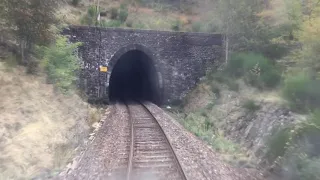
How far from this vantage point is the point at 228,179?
323 inches

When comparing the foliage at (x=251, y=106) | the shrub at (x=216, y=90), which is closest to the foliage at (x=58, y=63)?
the foliage at (x=251, y=106)

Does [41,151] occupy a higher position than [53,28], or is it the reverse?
[53,28]

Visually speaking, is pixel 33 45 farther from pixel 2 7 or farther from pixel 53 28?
pixel 2 7

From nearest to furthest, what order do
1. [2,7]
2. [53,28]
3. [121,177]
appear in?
[121,177] → [2,7] → [53,28]

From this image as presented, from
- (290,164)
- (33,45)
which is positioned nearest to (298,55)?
(290,164)

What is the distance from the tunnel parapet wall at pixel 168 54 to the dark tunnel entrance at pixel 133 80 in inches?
56.7

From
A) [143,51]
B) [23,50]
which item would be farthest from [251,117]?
[143,51]

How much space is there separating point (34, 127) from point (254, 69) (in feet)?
34.1

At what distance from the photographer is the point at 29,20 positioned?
1236cm

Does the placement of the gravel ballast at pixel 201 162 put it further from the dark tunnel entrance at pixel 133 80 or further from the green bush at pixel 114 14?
the green bush at pixel 114 14

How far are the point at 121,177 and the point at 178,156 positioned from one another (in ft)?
7.01

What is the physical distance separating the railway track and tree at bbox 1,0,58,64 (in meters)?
5.03

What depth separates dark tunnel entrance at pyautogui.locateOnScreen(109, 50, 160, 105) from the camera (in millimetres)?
25367

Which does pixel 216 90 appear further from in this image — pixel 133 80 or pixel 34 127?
pixel 133 80
